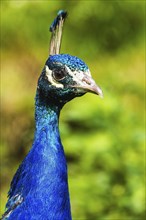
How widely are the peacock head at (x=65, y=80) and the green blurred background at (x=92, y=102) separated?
1.50 m

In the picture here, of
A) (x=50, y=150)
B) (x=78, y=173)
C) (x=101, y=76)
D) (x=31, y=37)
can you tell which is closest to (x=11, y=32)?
(x=31, y=37)

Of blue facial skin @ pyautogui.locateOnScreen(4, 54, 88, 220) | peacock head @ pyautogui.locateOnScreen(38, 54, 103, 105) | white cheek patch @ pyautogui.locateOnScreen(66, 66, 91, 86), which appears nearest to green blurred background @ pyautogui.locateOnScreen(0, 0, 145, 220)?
blue facial skin @ pyautogui.locateOnScreen(4, 54, 88, 220)

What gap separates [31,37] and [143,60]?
0.88 metres

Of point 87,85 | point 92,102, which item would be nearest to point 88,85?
point 87,85

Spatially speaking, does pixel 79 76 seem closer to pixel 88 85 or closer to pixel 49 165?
pixel 88 85

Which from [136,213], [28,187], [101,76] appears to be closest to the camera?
[28,187]

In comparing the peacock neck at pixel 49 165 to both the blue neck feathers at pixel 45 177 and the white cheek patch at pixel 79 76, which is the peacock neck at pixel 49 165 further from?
the white cheek patch at pixel 79 76

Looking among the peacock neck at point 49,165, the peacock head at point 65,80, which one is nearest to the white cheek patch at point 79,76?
the peacock head at point 65,80

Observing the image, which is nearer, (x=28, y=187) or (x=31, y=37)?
(x=28, y=187)

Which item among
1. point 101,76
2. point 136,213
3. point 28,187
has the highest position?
point 101,76

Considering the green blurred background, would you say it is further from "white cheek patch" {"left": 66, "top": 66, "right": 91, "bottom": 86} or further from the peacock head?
"white cheek patch" {"left": 66, "top": 66, "right": 91, "bottom": 86}

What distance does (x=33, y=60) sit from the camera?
6.02 metres

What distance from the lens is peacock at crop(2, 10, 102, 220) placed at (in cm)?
281

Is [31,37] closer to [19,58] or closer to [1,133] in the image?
[19,58]
